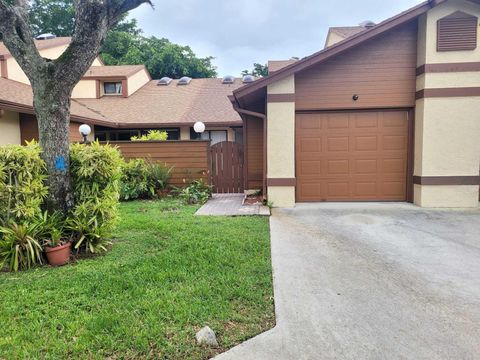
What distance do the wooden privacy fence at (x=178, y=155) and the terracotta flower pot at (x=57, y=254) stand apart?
6.16 metres

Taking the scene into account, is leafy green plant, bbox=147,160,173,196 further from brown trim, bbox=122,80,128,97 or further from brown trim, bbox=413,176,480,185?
brown trim, bbox=122,80,128,97

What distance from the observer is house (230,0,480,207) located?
731cm

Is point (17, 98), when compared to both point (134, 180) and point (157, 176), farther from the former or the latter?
point (157, 176)

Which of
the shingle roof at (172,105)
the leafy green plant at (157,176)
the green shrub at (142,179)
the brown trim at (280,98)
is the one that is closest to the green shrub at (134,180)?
the green shrub at (142,179)

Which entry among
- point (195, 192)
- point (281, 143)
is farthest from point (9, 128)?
point (281, 143)

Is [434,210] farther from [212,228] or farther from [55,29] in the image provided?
[55,29]

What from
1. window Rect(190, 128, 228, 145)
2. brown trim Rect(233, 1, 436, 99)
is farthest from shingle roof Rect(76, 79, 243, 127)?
brown trim Rect(233, 1, 436, 99)

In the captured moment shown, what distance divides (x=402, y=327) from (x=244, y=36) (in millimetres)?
29563

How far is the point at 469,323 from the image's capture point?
9.02 feet

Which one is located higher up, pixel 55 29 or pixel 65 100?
pixel 55 29

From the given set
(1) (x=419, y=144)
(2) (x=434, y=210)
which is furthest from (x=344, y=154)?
(2) (x=434, y=210)

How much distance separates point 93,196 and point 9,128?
715cm

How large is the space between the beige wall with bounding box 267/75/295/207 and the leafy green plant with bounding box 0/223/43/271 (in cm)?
511

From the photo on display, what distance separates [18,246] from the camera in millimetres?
3965
